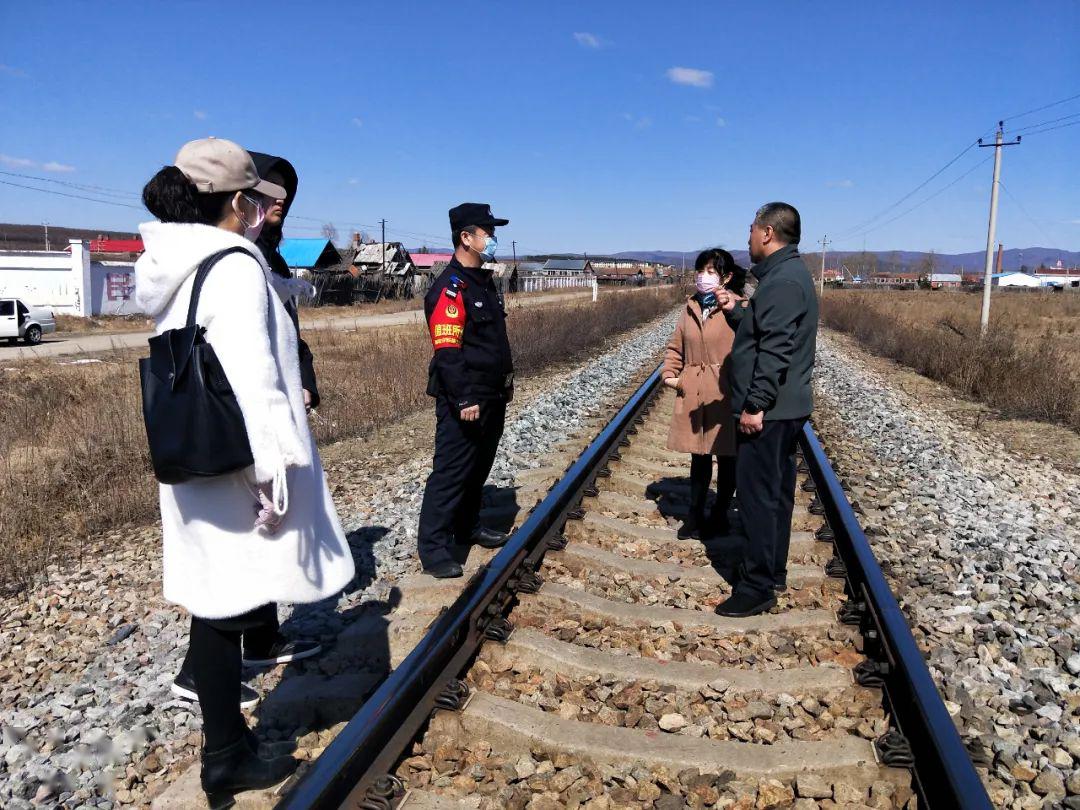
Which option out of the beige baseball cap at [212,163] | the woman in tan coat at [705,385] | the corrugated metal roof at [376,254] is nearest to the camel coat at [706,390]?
the woman in tan coat at [705,385]

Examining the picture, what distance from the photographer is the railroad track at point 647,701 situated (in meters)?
2.52

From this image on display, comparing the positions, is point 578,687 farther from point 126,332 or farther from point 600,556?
point 126,332

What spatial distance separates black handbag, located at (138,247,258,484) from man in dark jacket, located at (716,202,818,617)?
7.65 ft

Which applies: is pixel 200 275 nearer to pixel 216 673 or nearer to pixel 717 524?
pixel 216 673

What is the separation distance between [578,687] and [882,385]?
10806mm

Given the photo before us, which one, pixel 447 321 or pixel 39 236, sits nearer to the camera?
pixel 447 321

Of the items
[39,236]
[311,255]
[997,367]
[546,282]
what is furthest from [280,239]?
[39,236]

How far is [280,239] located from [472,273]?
1015mm

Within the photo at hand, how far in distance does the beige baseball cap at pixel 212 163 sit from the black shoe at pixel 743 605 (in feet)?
9.05

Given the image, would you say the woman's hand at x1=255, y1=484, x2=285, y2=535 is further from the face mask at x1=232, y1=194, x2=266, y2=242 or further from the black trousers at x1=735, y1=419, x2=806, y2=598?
the black trousers at x1=735, y1=419, x2=806, y2=598

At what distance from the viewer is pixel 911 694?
2.77 metres

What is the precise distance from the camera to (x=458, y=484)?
4320 millimetres

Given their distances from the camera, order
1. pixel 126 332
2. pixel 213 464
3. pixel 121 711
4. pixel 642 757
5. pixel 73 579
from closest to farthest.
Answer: pixel 213 464 → pixel 642 757 → pixel 121 711 → pixel 73 579 → pixel 126 332

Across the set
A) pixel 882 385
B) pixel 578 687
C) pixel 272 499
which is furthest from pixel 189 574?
pixel 882 385
